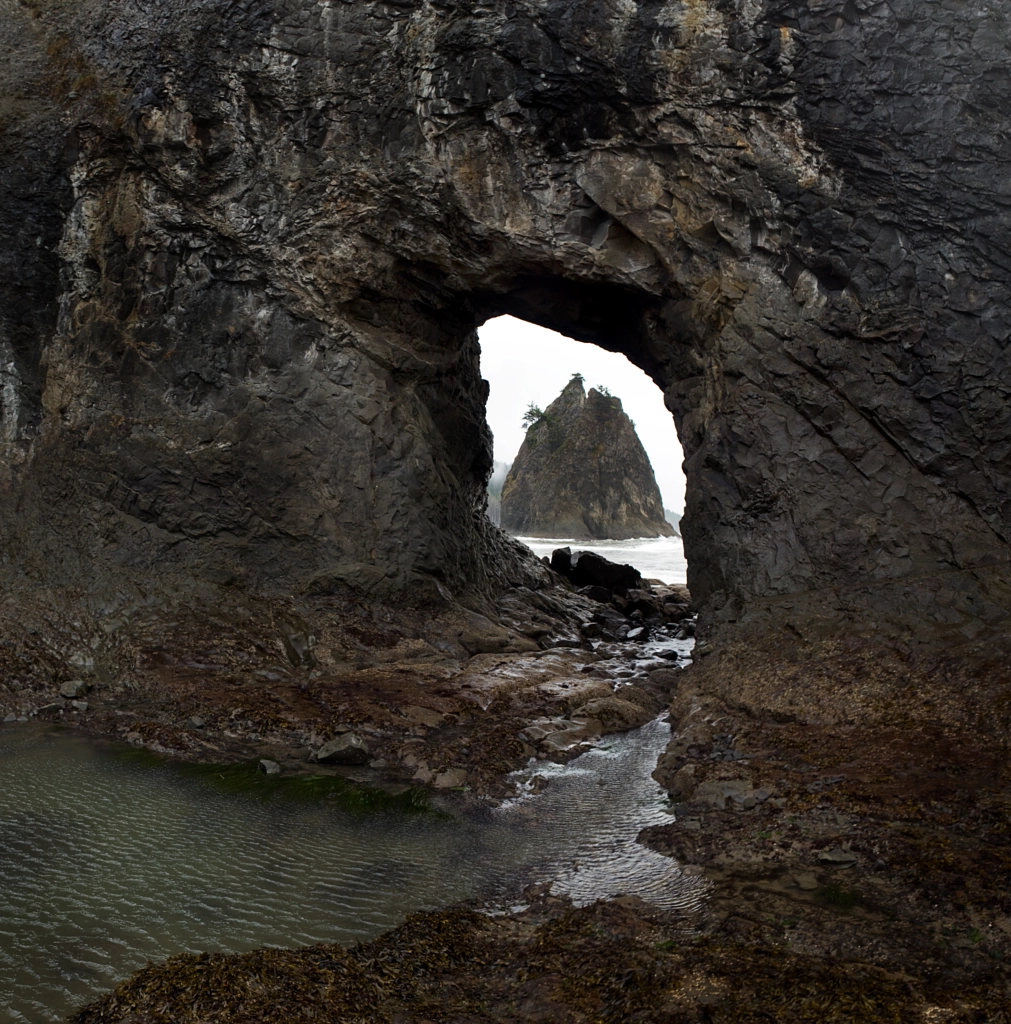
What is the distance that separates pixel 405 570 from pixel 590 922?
8.00 metres

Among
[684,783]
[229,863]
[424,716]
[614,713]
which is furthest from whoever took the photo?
[614,713]

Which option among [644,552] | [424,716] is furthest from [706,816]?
[644,552]

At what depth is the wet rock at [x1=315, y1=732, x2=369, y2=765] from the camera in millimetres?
8414

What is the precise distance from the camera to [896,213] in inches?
392

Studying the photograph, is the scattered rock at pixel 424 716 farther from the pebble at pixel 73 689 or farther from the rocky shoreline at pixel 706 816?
the pebble at pixel 73 689

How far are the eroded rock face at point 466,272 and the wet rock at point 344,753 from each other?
408cm

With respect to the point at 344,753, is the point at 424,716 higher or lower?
higher

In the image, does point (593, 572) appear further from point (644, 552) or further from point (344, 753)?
point (644, 552)

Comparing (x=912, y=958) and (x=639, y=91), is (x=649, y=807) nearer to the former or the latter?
(x=912, y=958)

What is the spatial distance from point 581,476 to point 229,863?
145ft

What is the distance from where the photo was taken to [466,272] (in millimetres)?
12688

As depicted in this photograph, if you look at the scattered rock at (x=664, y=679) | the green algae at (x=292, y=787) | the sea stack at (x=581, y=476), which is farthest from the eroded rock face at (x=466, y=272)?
the sea stack at (x=581, y=476)

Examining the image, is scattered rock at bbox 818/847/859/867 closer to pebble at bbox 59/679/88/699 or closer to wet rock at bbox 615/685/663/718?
wet rock at bbox 615/685/663/718

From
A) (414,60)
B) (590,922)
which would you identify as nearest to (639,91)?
(414,60)
